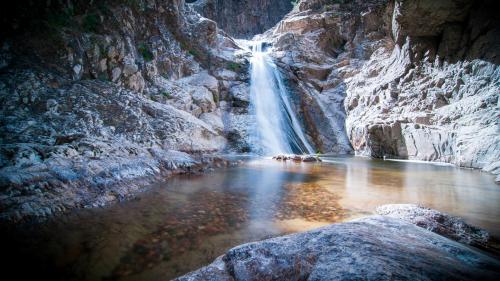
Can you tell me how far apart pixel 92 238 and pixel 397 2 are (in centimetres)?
1782

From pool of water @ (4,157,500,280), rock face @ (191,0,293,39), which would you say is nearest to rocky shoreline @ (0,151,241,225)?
pool of water @ (4,157,500,280)

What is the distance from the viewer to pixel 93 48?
485 inches

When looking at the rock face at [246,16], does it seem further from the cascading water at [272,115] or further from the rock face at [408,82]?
the cascading water at [272,115]

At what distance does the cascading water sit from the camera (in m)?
18.0

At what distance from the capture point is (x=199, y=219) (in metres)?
4.00

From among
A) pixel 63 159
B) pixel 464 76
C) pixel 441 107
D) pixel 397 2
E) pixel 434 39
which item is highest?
pixel 397 2

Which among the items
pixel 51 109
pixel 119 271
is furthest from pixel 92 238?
pixel 51 109

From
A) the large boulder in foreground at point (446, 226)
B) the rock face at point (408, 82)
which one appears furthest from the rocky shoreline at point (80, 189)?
the rock face at point (408, 82)

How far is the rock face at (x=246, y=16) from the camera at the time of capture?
42219mm

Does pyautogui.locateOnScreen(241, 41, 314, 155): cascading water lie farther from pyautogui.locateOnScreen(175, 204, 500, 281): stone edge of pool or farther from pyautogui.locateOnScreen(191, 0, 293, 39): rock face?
pyautogui.locateOnScreen(191, 0, 293, 39): rock face

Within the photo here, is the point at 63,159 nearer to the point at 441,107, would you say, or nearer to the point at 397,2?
the point at 441,107

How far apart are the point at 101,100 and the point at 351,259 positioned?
11.5 m

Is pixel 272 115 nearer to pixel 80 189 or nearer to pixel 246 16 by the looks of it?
pixel 80 189

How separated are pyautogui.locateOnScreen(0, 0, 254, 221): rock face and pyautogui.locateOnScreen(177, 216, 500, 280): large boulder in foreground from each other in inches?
141
